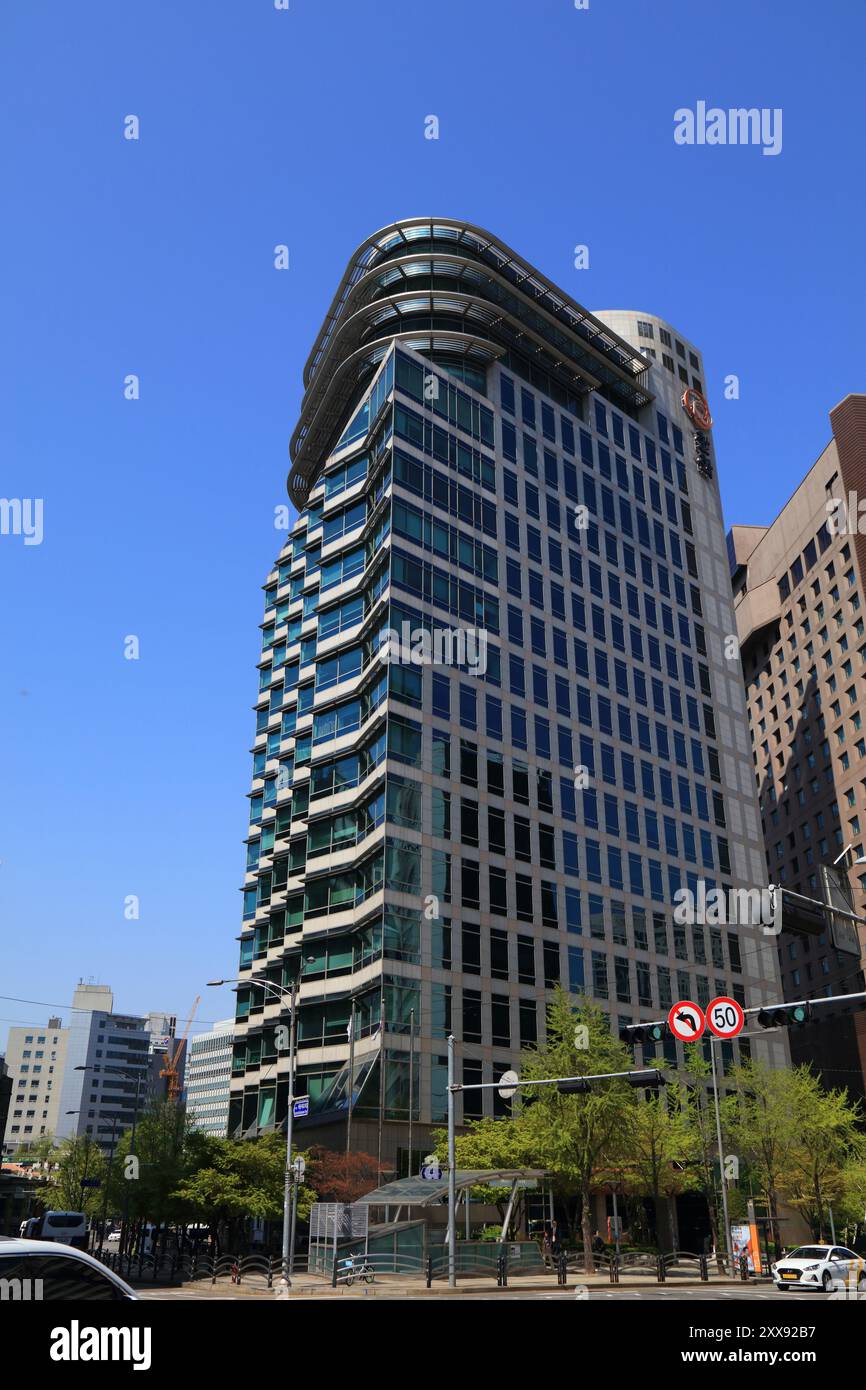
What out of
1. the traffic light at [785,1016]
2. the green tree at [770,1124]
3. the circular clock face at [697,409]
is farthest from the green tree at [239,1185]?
the circular clock face at [697,409]

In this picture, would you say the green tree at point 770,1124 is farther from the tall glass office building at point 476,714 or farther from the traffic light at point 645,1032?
the traffic light at point 645,1032

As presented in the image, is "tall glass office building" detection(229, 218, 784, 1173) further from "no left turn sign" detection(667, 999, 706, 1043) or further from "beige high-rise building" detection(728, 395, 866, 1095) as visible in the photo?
"no left turn sign" detection(667, 999, 706, 1043)

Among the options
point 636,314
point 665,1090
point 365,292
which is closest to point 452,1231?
point 665,1090

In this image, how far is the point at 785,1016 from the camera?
81.1 ft

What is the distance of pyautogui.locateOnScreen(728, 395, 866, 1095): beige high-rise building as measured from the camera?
322ft

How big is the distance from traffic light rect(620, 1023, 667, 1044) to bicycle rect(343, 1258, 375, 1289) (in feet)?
52.4

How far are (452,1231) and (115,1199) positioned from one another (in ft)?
120

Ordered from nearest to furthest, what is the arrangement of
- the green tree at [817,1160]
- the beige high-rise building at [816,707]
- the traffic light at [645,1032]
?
the traffic light at [645,1032], the green tree at [817,1160], the beige high-rise building at [816,707]

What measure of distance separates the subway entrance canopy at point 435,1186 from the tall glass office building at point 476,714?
36.2ft

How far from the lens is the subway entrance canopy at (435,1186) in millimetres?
40938

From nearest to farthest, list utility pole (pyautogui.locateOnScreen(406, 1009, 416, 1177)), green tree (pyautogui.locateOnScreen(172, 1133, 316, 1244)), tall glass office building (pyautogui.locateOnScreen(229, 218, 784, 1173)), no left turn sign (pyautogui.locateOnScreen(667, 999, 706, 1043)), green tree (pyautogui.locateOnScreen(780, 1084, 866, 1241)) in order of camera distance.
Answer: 1. no left turn sign (pyautogui.locateOnScreen(667, 999, 706, 1043))
2. green tree (pyautogui.locateOnScreen(172, 1133, 316, 1244))
3. utility pole (pyautogui.locateOnScreen(406, 1009, 416, 1177))
4. green tree (pyautogui.locateOnScreen(780, 1084, 866, 1241))
5. tall glass office building (pyautogui.locateOnScreen(229, 218, 784, 1173))

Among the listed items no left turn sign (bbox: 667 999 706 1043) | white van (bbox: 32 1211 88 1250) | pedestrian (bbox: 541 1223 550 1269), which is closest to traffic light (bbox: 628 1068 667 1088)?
no left turn sign (bbox: 667 999 706 1043)

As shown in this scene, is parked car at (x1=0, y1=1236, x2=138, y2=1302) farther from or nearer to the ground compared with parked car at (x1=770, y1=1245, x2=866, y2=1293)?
farther from the ground

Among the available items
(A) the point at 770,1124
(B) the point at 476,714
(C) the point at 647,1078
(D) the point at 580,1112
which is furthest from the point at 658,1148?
Answer: (B) the point at 476,714
